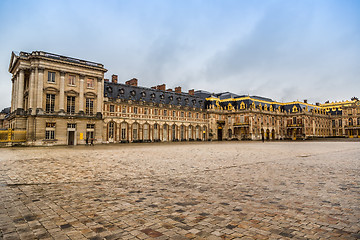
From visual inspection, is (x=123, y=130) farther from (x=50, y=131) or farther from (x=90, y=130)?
(x=50, y=131)

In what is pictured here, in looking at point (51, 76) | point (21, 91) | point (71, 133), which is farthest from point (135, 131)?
point (21, 91)

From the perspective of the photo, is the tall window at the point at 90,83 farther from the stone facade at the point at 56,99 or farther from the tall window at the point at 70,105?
the tall window at the point at 70,105

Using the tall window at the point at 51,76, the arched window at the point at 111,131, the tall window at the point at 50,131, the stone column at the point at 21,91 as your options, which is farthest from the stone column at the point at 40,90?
the arched window at the point at 111,131

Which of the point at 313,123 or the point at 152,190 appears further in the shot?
the point at 313,123

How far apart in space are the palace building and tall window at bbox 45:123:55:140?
0.13 meters

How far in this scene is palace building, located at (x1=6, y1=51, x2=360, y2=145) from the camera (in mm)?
33719

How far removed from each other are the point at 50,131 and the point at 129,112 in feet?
52.6

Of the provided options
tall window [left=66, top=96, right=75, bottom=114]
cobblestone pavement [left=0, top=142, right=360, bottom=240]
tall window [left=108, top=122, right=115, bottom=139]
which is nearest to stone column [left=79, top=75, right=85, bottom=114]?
tall window [left=66, top=96, right=75, bottom=114]

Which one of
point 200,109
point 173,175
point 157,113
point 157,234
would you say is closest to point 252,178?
point 173,175

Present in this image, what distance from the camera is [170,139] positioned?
5356 cm

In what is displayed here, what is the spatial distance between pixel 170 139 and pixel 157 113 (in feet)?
22.3

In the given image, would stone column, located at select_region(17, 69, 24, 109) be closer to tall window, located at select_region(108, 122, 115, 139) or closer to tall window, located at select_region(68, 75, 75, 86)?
tall window, located at select_region(68, 75, 75, 86)

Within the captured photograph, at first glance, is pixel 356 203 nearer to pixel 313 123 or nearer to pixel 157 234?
pixel 157 234

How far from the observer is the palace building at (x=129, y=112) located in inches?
1328
